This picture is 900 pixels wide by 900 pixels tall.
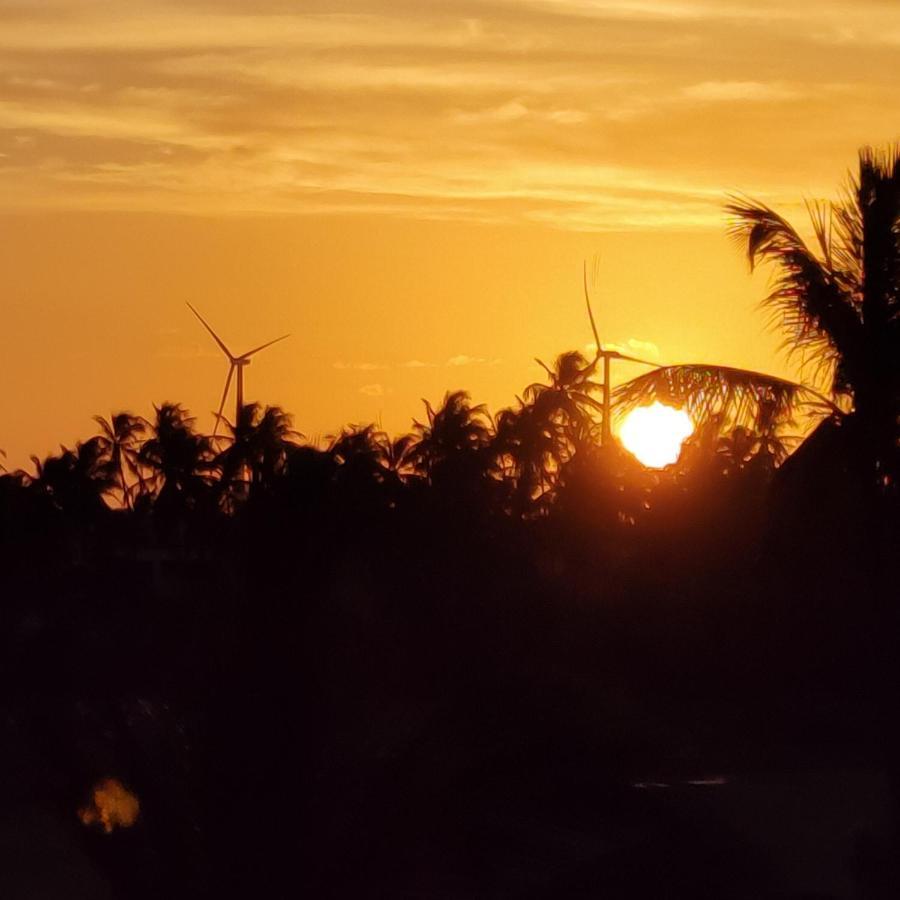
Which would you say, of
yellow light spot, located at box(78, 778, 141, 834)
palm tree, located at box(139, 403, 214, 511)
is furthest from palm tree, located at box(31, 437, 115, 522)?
yellow light spot, located at box(78, 778, 141, 834)

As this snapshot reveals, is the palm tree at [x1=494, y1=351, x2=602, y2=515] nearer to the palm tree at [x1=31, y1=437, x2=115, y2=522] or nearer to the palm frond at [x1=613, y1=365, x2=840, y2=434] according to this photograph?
the palm tree at [x1=31, y1=437, x2=115, y2=522]

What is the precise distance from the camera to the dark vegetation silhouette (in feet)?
71.1

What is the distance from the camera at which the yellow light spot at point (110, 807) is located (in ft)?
72.7

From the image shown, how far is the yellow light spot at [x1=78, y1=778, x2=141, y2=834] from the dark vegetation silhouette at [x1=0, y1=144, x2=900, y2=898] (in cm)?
18

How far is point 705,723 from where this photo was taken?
4162cm

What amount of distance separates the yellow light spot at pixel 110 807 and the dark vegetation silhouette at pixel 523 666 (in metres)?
0.18

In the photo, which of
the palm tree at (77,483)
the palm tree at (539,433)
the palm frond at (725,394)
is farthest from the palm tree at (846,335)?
the palm tree at (77,483)

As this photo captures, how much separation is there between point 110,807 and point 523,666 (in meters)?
10.8

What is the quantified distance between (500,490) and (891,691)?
130 feet

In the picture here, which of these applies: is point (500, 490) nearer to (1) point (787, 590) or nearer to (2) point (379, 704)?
(2) point (379, 704)

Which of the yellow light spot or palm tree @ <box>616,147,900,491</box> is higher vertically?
palm tree @ <box>616,147,900,491</box>

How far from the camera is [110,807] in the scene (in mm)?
22625

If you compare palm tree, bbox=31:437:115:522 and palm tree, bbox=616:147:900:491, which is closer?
palm tree, bbox=616:147:900:491

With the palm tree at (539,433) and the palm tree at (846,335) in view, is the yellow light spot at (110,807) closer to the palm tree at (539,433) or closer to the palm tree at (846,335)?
the palm tree at (846,335)
